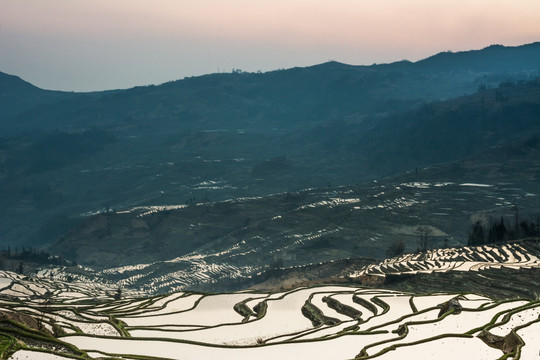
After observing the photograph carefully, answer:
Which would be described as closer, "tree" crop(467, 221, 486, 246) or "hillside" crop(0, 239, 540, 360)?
"hillside" crop(0, 239, 540, 360)

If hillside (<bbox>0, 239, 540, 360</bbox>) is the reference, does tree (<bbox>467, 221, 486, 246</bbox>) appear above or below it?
below

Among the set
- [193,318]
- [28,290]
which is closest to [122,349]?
[193,318]

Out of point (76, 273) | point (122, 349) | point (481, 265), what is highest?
point (122, 349)

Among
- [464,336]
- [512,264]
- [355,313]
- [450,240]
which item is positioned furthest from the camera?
[450,240]

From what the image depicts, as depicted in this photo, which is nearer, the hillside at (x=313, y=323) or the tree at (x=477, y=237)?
the hillside at (x=313, y=323)

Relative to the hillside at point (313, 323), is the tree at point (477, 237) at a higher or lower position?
lower

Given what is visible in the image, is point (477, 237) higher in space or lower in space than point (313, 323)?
lower

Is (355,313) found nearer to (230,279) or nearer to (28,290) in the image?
(28,290)

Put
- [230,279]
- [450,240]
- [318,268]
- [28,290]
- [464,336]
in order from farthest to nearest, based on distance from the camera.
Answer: [450,240], [230,279], [318,268], [28,290], [464,336]

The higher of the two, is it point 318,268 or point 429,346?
point 429,346

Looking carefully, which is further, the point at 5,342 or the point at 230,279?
the point at 230,279

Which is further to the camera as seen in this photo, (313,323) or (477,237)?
(477,237)
